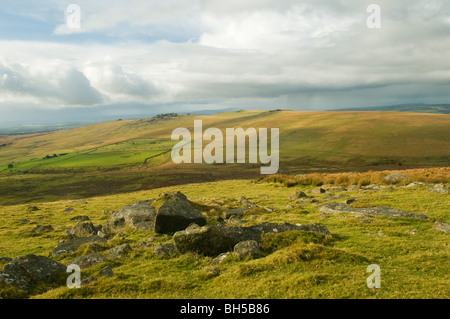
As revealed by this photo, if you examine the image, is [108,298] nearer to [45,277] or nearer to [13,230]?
[45,277]

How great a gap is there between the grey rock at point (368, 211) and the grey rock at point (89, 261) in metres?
16.2

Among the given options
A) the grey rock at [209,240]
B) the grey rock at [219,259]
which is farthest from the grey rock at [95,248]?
the grey rock at [219,259]

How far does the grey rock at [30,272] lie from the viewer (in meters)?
9.87

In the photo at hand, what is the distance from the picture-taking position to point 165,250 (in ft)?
44.9

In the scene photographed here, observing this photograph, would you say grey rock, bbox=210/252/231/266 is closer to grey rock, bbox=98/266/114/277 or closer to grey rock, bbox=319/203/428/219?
grey rock, bbox=98/266/114/277

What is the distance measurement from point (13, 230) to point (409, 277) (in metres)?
26.6

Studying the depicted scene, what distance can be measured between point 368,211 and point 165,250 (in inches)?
577

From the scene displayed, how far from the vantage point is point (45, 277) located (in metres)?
10.7

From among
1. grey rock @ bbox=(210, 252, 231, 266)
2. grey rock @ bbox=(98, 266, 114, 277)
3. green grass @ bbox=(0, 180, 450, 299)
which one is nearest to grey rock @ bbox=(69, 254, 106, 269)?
green grass @ bbox=(0, 180, 450, 299)

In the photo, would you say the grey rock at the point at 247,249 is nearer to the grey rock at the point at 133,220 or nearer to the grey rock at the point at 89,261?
the grey rock at the point at 89,261

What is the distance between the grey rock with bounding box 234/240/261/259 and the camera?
40.5 feet

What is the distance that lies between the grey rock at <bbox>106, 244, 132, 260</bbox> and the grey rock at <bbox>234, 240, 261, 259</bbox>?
227 inches
